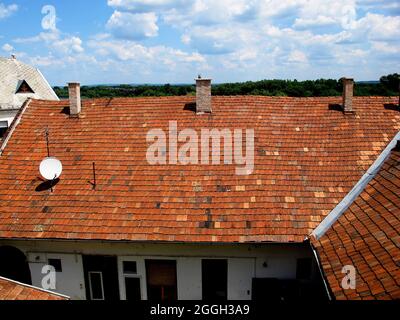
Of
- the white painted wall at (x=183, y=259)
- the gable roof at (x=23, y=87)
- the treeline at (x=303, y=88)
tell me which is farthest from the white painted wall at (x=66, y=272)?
the treeline at (x=303, y=88)

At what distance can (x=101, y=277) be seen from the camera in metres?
10.9

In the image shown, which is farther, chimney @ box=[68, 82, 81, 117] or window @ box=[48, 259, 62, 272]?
chimney @ box=[68, 82, 81, 117]

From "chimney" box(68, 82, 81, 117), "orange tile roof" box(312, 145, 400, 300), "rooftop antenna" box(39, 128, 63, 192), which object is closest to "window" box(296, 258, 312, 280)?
"orange tile roof" box(312, 145, 400, 300)

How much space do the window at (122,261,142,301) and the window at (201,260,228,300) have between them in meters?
1.98

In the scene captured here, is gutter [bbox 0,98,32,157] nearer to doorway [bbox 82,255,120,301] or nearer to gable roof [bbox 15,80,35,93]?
doorway [bbox 82,255,120,301]

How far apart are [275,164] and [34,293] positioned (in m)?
7.57

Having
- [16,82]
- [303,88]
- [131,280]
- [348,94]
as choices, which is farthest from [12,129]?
[303,88]

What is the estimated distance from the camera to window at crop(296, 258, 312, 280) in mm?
10383

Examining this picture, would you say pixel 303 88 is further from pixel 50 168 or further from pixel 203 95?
pixel 50 168

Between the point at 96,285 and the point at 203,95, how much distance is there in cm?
731

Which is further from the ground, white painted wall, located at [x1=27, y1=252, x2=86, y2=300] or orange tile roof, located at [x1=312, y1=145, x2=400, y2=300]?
orange tile roof, located at [x1=312, y1=145, x2=400, y2=300]

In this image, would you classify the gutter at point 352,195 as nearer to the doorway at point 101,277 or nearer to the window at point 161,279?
the window at point 161,279

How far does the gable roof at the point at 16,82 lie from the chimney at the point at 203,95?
58.1 feet

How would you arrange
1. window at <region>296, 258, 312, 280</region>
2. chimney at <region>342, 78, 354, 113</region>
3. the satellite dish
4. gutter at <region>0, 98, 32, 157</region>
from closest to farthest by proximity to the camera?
window at <region>296, 258, 312, 280</region>, the satellite dish, gutter at <region>0, 98, 32, 157</region>, chimney at <region>342, 78, 354, 113</region>
